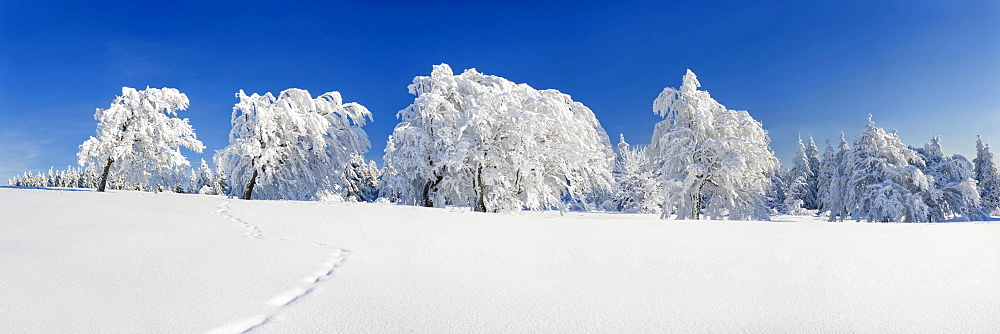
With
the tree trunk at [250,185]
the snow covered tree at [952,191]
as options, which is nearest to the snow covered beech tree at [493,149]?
the tree trunk at [250,185]

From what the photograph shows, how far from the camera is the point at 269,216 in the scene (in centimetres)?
701

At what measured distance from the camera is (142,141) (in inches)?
879

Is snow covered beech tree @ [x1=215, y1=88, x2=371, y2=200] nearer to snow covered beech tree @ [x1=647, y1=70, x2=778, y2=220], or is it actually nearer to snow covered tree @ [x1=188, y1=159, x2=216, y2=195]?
snow covered beech tree @ [x1=647, y1=70, x2=778, y2=220]

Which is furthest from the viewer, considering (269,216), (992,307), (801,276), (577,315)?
(269,216)

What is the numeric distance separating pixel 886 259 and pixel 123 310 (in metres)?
6.38

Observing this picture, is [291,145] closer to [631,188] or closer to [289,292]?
[289,292]

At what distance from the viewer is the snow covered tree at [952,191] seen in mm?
20469

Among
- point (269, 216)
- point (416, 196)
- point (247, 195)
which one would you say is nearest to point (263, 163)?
point (247, 195)

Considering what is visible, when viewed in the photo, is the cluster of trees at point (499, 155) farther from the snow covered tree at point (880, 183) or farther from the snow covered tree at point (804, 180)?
the snow covered tree at point (804, 180)

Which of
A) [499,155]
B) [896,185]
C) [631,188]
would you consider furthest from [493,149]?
[631,188]

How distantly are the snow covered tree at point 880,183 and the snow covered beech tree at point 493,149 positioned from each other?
12.9m

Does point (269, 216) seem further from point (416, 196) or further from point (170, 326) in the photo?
point (416, 196)

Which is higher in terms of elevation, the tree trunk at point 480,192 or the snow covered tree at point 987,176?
the snow covered tree at point 987,176

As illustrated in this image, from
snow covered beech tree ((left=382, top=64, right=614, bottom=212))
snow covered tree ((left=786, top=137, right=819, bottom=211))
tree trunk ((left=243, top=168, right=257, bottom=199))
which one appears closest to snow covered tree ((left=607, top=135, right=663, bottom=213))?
snow covered tree ((left=786, top=137, right=819, bottom=211))
